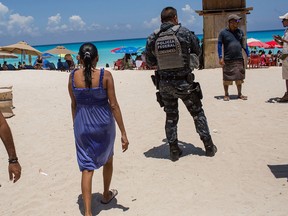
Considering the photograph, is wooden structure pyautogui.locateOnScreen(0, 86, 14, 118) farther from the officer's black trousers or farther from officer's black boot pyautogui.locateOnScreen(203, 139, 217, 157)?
officer's black boot pyautogui.locateOnScreen(203, 139, 217, 157)

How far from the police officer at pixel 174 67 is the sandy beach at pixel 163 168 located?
1.76 ft

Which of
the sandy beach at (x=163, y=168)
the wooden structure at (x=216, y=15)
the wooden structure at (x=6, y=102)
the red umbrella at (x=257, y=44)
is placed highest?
the wooden structure at (x=216, y=15)

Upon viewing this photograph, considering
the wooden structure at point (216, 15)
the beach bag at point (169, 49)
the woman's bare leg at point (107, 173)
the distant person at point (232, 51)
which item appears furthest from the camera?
the wooden structure at point (216, 15)

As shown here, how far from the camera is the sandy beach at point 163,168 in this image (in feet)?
13.6

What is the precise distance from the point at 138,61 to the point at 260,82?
40.9 feet

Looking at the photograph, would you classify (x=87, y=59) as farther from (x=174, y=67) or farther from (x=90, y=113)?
(x=174, y=67)

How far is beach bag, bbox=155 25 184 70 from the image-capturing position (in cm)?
513

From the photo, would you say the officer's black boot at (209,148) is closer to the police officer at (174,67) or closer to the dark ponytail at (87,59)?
the police officer at (174,67)

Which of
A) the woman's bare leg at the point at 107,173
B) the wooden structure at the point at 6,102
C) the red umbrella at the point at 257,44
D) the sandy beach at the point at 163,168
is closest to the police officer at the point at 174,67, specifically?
the sandy beach at the point at 163,168

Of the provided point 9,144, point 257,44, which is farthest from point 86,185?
point 257,44

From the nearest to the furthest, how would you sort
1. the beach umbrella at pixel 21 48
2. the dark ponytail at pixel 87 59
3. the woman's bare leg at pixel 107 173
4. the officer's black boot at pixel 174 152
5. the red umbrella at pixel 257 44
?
1. the dark ponytail at pixel 87 59
2. the woman's bare leg at pixel 107 173
3. the officer's black boot at pixel 174 152
4. the red umbrella at pixel 257 44
5. the beach umbrella at pixel 21 48

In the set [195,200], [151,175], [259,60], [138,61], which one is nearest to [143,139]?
[151,175]

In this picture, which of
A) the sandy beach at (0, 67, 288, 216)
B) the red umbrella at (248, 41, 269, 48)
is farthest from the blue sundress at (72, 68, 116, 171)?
the red umbrella at (248, 41, 269, 48)

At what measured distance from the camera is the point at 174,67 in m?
5.19
